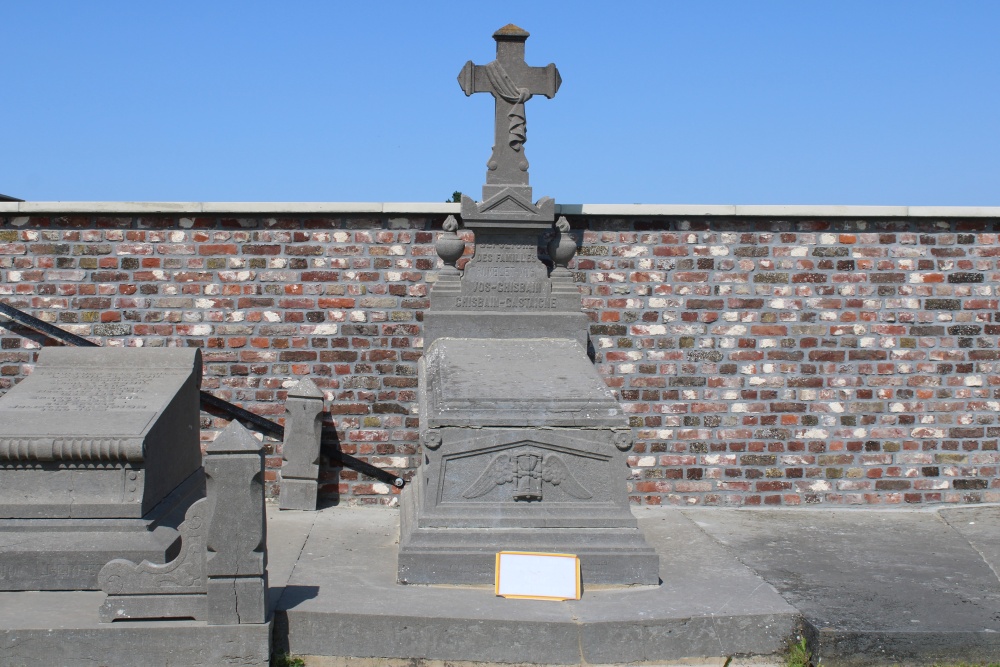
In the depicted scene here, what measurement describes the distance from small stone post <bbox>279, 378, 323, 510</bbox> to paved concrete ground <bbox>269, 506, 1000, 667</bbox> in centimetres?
97

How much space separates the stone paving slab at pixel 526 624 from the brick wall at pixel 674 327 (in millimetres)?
2272

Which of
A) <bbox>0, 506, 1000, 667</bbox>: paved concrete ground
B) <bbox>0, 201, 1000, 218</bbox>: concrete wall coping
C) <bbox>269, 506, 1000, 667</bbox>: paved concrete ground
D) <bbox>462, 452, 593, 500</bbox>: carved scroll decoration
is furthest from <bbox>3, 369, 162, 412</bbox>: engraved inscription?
<bbox>462, 452, 593, 500</bbox>: carved scroll decoration

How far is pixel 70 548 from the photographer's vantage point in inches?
185

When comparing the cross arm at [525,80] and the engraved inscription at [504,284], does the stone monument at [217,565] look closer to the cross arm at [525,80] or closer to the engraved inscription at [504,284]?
the engraved inscription at [504,284]

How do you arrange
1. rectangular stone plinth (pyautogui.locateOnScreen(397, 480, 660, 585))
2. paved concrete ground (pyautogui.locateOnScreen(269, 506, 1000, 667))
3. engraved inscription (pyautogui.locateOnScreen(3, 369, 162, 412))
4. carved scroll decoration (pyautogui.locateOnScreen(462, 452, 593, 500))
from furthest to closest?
engraved inscription (pyautogui.locateOnScreen(3, 369, 162, 412)), carved scroll decoration (pyautogui.locateOnScreen(462, 452, 593, 500)), rectangular stone plinth (pyautogui.locateOnScreen(397, 480, 660, 585)), paved concrete ground (pyautogui.locateOnScreen(269, 506, 1000, 667))

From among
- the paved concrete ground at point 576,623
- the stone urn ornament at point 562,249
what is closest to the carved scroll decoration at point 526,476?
the paved concrete ground at point 576,623

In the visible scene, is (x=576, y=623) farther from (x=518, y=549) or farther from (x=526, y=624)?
(x=518, y=549)

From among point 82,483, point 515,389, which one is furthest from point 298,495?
point 515,389

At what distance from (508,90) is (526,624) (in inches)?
136

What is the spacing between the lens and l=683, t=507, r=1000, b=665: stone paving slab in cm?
427

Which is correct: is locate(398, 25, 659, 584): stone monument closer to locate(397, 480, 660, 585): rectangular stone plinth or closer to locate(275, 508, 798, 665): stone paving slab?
locate(397, 480, 660, 585): rectangular stone plinth

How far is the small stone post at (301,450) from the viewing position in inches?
260

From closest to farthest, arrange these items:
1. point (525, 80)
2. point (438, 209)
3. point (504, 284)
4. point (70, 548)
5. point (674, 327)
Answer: point (70, 548) < point (504, 284) < point (525, 80) < point (438, 209) < point (674, 327)

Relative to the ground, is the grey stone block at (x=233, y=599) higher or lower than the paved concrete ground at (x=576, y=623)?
higher
